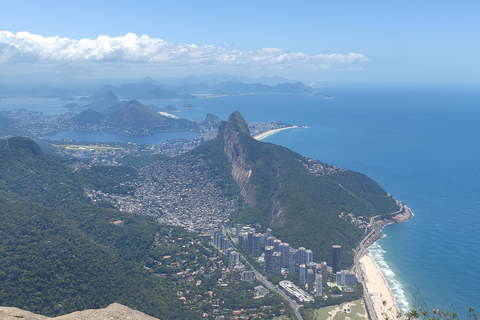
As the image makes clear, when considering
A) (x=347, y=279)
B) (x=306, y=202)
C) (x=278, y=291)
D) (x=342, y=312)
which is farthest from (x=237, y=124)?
(x=342, y=312)

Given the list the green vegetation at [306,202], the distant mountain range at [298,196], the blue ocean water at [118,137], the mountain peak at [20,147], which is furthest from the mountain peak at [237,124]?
the blue ocean water at [118,137]

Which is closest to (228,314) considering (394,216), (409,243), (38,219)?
(38,219)

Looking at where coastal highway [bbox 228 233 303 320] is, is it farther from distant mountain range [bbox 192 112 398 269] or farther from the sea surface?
the sea surface

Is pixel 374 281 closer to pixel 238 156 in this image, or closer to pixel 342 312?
pixel 342 312

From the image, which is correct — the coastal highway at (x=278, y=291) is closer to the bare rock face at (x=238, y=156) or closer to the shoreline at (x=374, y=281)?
the shoreline at (x=374, y=281)

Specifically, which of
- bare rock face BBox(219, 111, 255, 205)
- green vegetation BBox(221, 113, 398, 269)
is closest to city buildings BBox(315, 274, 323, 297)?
green vegetation BBox(221, 113, 398, 269)

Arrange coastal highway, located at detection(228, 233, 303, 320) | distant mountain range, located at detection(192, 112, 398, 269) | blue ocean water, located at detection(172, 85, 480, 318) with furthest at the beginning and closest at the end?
distant mountain range, located at detection(192, 112, 398, 269) → blue ocean water, located at detection(172, 85, 480, 318) → coastal highway, located at detection(228, 233, 303, 320)

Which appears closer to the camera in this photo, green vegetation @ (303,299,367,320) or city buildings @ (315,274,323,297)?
green vegetation @ (303,299,367,320)
